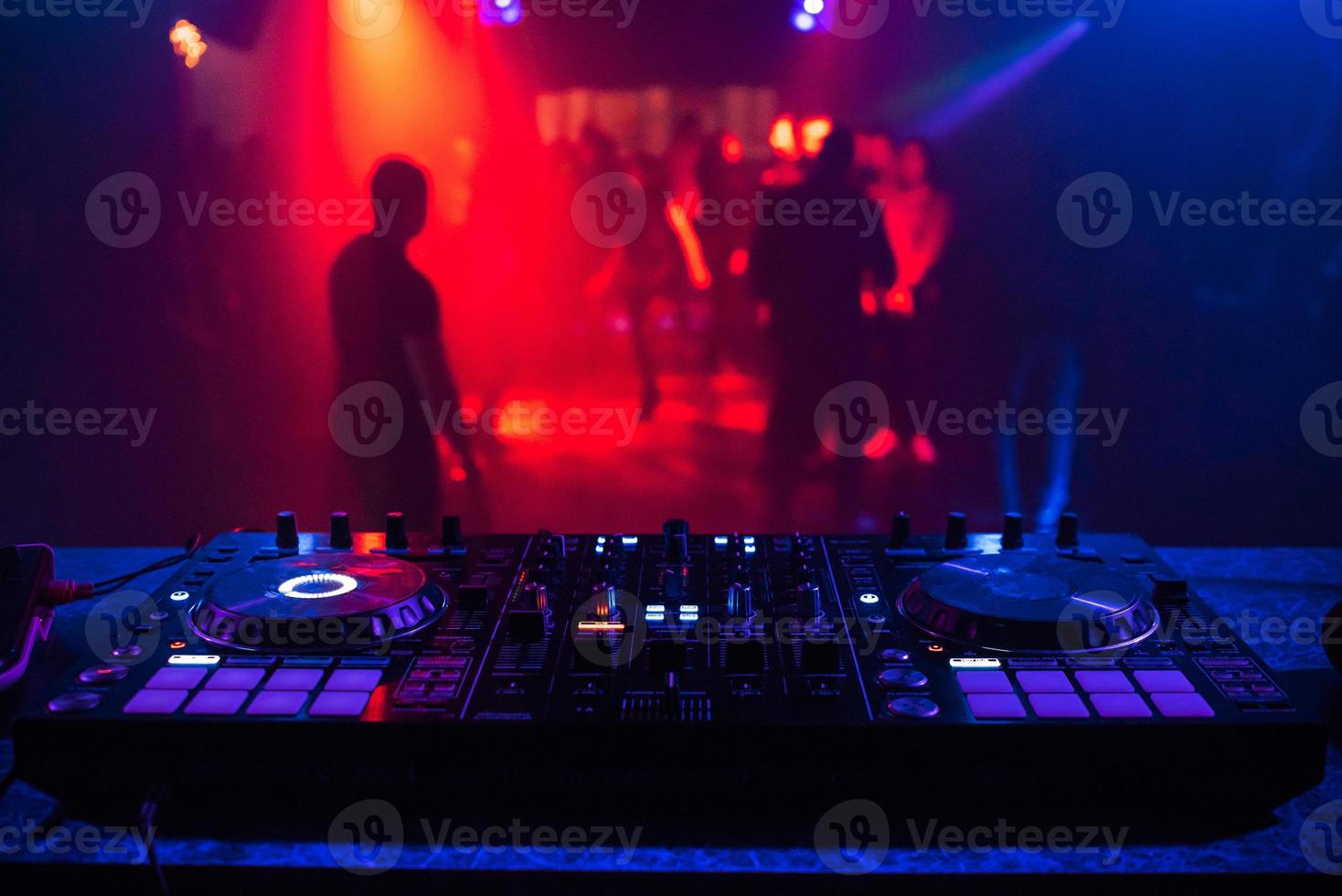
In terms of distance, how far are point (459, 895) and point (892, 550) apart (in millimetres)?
849

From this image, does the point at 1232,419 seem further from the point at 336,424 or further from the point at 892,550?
the point at 336,424

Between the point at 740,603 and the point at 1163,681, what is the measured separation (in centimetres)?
49

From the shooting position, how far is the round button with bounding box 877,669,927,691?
1.18m

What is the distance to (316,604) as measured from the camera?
4.34 feet

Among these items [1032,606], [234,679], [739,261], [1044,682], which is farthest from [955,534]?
[234,679]

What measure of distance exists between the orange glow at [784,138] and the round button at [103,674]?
1.34 metres

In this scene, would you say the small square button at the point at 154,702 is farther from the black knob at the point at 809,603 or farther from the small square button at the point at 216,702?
the black knob at the point at 809,603

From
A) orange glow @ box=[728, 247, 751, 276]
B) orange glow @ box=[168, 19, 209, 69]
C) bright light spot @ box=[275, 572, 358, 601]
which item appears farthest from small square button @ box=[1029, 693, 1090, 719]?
orange glow @ box=[168, 19, 209, 69]

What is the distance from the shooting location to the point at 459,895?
3.38ft

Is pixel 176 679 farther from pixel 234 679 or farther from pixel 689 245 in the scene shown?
pixel 689 245

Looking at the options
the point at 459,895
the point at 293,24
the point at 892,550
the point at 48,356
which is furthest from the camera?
the point at 48,356

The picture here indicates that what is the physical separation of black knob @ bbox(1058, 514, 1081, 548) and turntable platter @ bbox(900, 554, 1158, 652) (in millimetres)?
194

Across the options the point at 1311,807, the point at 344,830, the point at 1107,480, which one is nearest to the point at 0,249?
the point at 344,830

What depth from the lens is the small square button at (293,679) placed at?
1.17 m
